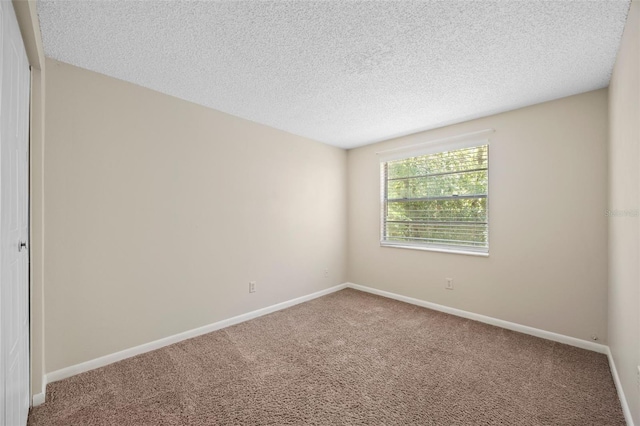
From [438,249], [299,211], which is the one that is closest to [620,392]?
[438,249]

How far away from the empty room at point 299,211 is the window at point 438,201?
3cm

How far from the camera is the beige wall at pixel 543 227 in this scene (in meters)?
2.50

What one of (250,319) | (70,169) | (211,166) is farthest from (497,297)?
(70,169)

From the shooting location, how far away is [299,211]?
3.85 meters

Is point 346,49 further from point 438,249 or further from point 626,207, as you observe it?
point 438,249

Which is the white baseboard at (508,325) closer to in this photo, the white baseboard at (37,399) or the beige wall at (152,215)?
the beige wall at (152,215)

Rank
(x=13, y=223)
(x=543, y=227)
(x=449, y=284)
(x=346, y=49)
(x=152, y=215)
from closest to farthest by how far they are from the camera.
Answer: (x=13, y=223), (x=346, y=49), (x=152, y=215), (x=543, y=227), (x=449, y=284)

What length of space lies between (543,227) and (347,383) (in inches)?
94.5

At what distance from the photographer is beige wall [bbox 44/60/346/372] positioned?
2.08 metres

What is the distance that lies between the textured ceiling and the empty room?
0.02 metres

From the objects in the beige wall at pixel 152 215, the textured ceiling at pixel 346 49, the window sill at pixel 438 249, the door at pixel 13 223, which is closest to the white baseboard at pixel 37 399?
the door at pixel 13 223

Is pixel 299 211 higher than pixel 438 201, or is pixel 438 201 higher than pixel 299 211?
pixel 438 201

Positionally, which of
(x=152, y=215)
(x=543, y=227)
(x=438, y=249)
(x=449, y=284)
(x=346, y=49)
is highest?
(x=346, y=49)

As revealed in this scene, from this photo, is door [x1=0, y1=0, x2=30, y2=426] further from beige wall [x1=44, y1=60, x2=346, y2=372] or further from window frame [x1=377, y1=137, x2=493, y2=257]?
window frame [x1=377, y1=137, x2=493, y2=257]
